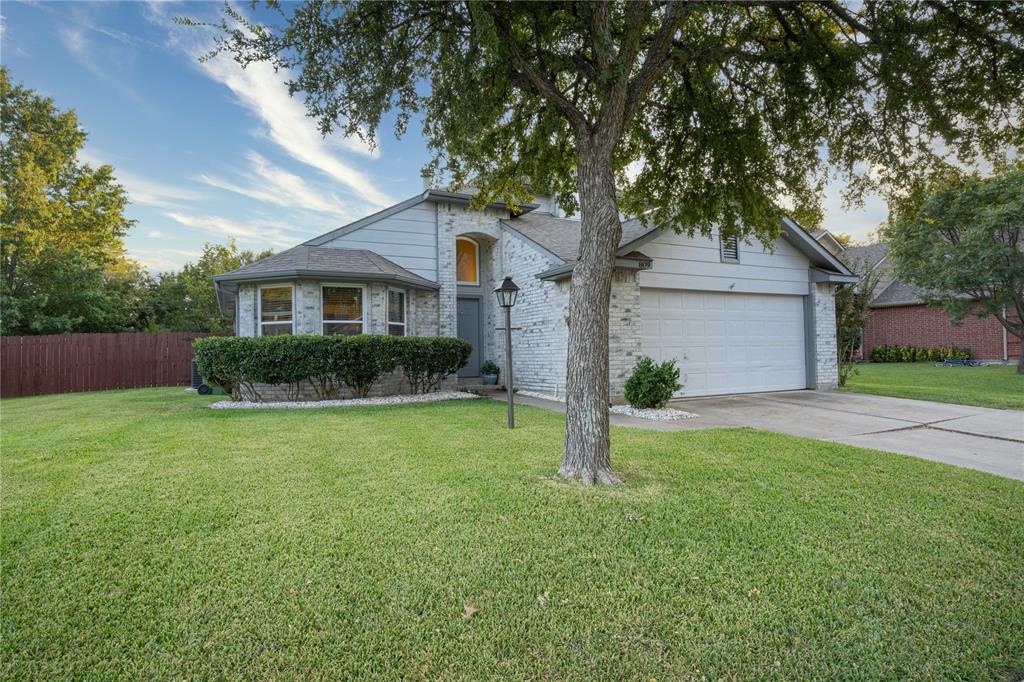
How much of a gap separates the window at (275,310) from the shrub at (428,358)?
2.87 metres

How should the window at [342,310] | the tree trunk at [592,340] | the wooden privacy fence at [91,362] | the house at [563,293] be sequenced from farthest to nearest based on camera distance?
the wooden privacy fence at [91,362] → the window at [342,310] → the house at [563,293] → the tree trunk at [592,340]

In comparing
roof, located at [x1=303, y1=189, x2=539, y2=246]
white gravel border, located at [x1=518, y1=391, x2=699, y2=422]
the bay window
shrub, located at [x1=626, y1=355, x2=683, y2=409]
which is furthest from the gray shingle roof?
the bay window

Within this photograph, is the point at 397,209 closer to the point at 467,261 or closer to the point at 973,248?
the point at 467,261

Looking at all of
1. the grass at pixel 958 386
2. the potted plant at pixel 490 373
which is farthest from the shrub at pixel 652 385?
the grass at pixel 958 386

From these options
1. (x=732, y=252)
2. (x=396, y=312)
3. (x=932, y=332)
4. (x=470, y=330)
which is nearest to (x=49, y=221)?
(x=396, y=312)

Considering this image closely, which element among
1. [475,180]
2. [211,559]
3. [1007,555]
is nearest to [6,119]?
[475,180]

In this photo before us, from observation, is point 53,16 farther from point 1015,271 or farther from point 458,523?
point 1015,271

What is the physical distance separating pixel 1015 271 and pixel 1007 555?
15937mm

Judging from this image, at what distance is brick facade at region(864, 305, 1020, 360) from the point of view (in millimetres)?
18875

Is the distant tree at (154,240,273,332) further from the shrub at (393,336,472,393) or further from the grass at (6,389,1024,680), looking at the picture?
the grass at (6,389,1024,680)

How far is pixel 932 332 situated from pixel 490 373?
20337mm

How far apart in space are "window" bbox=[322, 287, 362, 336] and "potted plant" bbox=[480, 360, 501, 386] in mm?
3646

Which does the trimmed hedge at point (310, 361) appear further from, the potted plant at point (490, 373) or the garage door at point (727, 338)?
the garage door at point (727, 338)

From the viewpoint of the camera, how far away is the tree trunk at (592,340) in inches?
167
